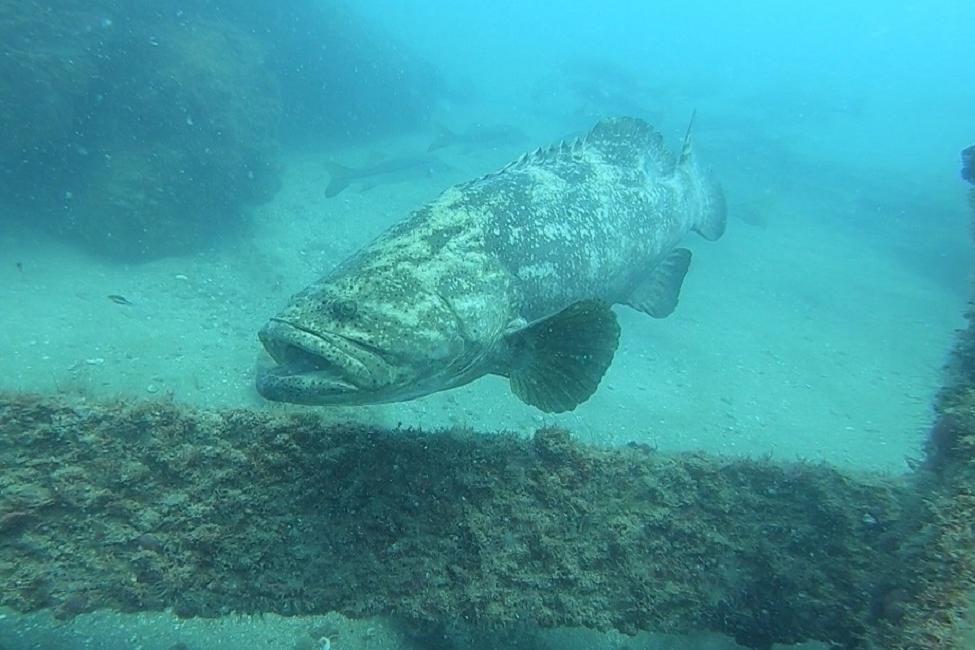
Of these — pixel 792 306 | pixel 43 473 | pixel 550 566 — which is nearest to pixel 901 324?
pixel 792 306

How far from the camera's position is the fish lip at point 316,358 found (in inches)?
124

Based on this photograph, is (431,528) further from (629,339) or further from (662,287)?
(629,339)

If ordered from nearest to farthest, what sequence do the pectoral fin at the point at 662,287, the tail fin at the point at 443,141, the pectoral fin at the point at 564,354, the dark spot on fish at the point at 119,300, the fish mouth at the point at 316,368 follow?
the fish mouth at the point at 316,368 < the pectoral fin at the point at 564,354 < the pectoral fin at the point at 662,287 < the dark spot on fish at the point at 119,300 < the tail fin at the point at 443,141

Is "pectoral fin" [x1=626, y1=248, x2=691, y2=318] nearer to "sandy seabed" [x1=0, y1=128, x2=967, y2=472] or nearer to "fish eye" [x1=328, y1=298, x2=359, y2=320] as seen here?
"sandy seabed" [x1=0, y1=128, x2=967, y2=472]

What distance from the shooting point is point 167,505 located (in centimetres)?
271

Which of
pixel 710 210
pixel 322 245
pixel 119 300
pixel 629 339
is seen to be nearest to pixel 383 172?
pixel 322 245

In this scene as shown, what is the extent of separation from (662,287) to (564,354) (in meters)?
3.44

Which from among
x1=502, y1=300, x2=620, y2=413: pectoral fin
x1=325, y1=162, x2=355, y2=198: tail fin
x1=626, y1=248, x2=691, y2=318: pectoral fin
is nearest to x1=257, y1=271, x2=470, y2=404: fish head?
x1=502, y1=300, x2=620, y2=413: pectoral fin

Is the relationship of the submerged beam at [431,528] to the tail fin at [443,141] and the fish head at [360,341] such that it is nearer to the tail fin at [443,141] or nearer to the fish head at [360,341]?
the fish head at [360,341]

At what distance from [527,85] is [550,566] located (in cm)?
3863

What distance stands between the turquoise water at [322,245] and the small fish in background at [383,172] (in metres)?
0.14

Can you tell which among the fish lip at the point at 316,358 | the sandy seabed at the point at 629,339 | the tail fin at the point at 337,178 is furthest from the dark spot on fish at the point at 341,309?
the tail fin at the point at 337,178

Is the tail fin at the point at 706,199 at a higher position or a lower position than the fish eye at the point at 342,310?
higher

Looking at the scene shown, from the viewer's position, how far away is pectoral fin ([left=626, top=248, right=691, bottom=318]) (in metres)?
6.71
